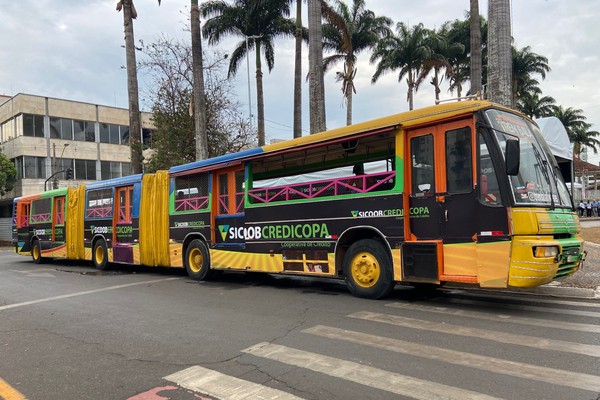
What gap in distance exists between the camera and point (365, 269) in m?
8.02

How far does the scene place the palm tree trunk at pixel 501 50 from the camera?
10227 mm

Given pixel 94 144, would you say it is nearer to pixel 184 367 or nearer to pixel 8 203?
pixel 8 203

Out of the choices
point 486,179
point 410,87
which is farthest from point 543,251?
point 410,87

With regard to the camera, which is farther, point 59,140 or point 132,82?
point 59,140

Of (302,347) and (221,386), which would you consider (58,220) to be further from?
(221,386)

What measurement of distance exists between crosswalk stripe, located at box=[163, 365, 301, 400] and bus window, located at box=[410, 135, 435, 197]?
438cm

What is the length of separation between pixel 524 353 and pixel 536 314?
79.8 inches

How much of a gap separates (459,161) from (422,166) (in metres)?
0.62

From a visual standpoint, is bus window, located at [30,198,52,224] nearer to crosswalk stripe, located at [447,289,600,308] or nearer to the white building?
crosswalk stripe, located at [447,289,600,308]

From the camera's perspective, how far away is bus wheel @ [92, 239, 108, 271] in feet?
48.6

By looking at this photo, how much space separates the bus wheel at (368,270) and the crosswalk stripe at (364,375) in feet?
9.71

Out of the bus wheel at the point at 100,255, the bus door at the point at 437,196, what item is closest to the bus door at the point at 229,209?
the bus door at the point at 437,196

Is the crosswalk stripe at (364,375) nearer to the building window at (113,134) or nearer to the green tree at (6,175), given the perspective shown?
the green tree at (6,175)

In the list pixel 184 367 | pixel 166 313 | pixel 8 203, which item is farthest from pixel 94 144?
pixel 184 367
